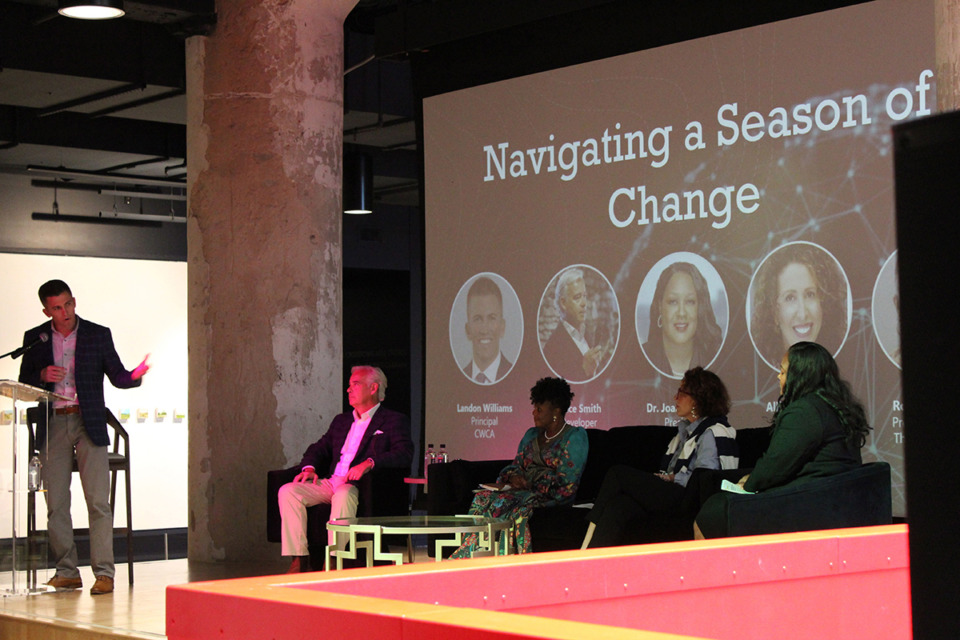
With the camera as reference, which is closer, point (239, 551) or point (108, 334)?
point (108, 334)

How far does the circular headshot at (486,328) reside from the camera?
7.81m

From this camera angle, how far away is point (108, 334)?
6223 millimetres

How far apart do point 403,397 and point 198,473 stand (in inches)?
335

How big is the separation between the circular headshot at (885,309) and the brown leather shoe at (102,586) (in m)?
3.99

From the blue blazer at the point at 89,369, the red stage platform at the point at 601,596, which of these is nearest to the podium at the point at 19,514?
the blue blazer at the point at 89,369

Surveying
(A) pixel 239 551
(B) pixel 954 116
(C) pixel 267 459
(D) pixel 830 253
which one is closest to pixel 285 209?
(C) pixel 267 459

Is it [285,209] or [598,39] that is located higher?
[598,39]

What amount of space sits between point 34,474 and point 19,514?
259 mm

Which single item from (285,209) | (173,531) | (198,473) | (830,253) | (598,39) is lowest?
(173,531)

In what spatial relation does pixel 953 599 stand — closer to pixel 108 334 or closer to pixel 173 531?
pixel 108 334

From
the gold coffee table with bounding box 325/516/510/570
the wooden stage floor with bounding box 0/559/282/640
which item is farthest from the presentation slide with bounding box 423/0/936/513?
the wooden stage floor with bounding box 0/559/282/640

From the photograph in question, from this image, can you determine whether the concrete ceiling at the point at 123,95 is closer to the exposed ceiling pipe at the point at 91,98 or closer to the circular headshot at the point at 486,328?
the exposed ceiling pipe at the point at 91,98

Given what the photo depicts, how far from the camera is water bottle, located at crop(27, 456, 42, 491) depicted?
19.7ft

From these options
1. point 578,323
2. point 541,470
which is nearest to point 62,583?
point 541,470
